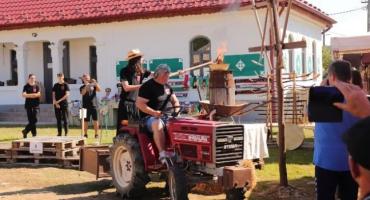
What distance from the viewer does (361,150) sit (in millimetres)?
2008

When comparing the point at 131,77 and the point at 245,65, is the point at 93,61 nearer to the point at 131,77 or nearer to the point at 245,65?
the point at 245,65

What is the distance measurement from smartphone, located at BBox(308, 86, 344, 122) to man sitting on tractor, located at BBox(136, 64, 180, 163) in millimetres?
2855

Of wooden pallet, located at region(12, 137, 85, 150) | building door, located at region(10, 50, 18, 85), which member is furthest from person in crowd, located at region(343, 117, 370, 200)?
building door, located at region(10, 50, 18, 85)

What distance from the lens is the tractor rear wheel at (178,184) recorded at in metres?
6.57

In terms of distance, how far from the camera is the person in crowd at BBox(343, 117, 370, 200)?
6.56 ft

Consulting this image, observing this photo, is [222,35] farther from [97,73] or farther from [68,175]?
[68,175]

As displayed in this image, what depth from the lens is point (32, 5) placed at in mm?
25422

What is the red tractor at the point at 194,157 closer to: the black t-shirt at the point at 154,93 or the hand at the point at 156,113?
the hand at the point at 156,113

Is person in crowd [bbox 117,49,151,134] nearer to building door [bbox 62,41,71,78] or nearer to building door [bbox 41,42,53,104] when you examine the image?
building door [bbox 62,41,71,78]

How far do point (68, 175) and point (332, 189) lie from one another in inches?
234

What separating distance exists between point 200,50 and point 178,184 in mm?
14811

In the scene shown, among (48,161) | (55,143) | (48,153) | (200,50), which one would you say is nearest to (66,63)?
(200,50)

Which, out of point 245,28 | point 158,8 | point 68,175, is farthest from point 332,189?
point 158,8

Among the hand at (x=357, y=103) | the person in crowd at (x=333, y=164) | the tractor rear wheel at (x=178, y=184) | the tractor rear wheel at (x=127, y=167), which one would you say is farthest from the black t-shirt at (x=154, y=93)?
the hand at (x=357, y=103)
